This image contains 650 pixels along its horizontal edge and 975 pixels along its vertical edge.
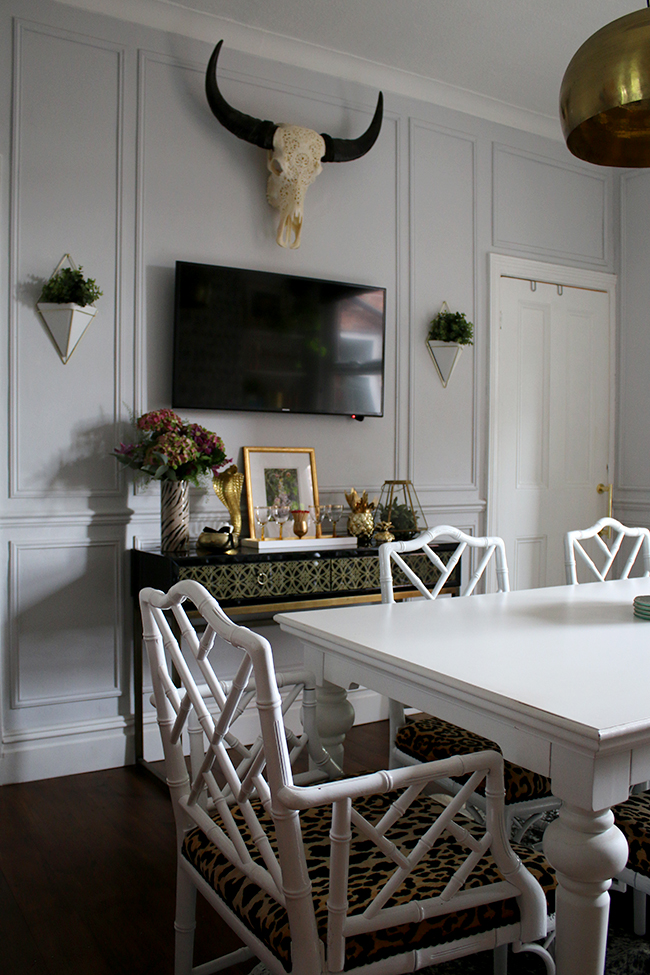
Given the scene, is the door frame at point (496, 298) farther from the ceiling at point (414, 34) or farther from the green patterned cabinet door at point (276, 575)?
the green patterned cabinet door at point (276, 575)

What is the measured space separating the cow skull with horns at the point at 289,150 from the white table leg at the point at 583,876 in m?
2.81

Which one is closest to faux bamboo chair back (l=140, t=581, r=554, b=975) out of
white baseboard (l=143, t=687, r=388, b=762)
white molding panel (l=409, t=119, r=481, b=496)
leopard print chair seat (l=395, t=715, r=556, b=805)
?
leopard print chair seat (l=395, t=715, r=556, b=805)

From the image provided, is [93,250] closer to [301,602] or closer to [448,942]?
[301,602]

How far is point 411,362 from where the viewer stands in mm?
3842

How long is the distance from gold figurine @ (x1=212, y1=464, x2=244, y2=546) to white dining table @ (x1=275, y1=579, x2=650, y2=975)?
120cm

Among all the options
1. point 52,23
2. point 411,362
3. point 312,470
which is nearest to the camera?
point 52,23

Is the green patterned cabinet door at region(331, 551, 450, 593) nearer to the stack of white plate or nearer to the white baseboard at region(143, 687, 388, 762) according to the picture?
the white baseboard at region(143, 687, 388, 762)

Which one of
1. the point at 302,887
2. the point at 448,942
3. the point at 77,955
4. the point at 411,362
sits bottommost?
the point at 77,955

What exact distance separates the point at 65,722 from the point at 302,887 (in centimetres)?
218

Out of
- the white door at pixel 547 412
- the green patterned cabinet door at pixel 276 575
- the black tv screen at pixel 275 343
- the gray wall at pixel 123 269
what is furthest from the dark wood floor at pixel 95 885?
the white door at pixel 547 412

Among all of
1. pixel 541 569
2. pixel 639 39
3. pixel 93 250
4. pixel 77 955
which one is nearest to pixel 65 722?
pixel 77 955

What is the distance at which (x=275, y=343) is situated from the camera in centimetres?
343

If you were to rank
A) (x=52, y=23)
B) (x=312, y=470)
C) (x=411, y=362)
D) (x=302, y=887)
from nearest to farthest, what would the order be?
(x=302, y=887) < (x=52, y=23) < (x=312, y=470) < (x=411, y=362)

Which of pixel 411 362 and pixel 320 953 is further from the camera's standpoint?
pixel 411 362
